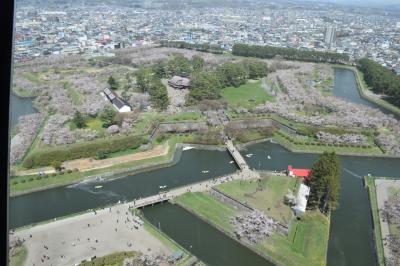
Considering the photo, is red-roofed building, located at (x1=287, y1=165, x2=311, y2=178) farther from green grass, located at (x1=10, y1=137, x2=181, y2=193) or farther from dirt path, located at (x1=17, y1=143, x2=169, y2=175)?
dirt path, located at (x1=17, y1=143, x2=169, y2=175)

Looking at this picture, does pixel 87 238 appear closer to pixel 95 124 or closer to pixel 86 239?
pixel 86 239

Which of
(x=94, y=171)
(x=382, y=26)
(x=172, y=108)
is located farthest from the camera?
(x=382, y=26)

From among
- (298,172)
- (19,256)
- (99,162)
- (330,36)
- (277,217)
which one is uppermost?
(330,36)

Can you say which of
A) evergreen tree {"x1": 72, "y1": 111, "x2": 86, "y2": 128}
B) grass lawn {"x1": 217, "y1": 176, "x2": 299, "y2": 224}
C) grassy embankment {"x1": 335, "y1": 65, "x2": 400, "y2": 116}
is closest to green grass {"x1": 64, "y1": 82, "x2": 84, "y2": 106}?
evergreen tree {"x1": 72, "y1": 111, "x2": 86, "y2": 128}

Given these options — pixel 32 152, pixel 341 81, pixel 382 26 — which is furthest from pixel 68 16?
pixel 382 26

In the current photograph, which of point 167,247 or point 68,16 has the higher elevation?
point 68,16

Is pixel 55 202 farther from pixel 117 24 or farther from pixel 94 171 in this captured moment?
pixel 117 24

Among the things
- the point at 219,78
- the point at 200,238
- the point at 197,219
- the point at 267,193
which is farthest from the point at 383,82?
the point at 200,238
